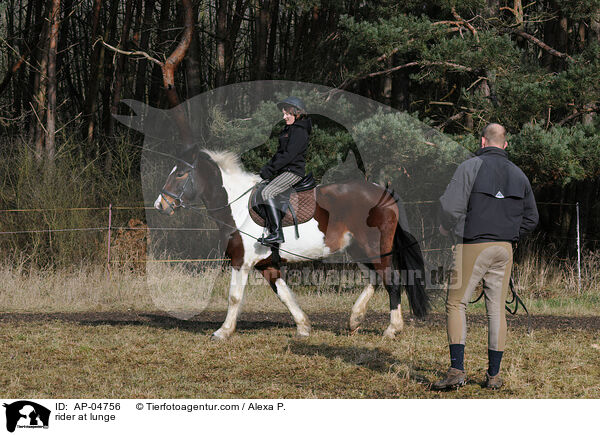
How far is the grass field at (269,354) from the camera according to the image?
5.28 meters

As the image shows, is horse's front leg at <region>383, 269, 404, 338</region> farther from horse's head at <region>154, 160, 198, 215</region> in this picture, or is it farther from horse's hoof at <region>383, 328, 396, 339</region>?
horse's head at <region>154, 160, 198, 215</region>

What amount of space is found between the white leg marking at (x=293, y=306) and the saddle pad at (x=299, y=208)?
2.26 feet

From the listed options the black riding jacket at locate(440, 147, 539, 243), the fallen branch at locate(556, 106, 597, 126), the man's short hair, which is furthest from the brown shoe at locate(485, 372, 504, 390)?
the fallen branch at locate(556, 106, 597, 126)

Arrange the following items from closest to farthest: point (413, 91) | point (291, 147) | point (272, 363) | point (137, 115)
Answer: point (272, 363), point (291, 147), point (413, 91), point (137, 115)

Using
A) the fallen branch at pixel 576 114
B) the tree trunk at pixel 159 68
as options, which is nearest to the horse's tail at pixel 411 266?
the fallen branch at pixel 576 114

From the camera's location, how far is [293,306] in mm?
7465

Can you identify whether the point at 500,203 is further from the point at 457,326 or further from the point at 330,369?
the point at 330,369

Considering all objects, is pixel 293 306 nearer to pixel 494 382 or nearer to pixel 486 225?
pixel 494 382

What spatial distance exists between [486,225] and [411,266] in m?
2.82

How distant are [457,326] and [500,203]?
968 mm

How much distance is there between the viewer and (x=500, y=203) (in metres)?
4.88

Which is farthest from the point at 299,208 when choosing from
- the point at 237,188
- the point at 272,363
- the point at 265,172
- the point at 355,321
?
the point at 272,363

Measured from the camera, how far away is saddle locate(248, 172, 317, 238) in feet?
24.2
